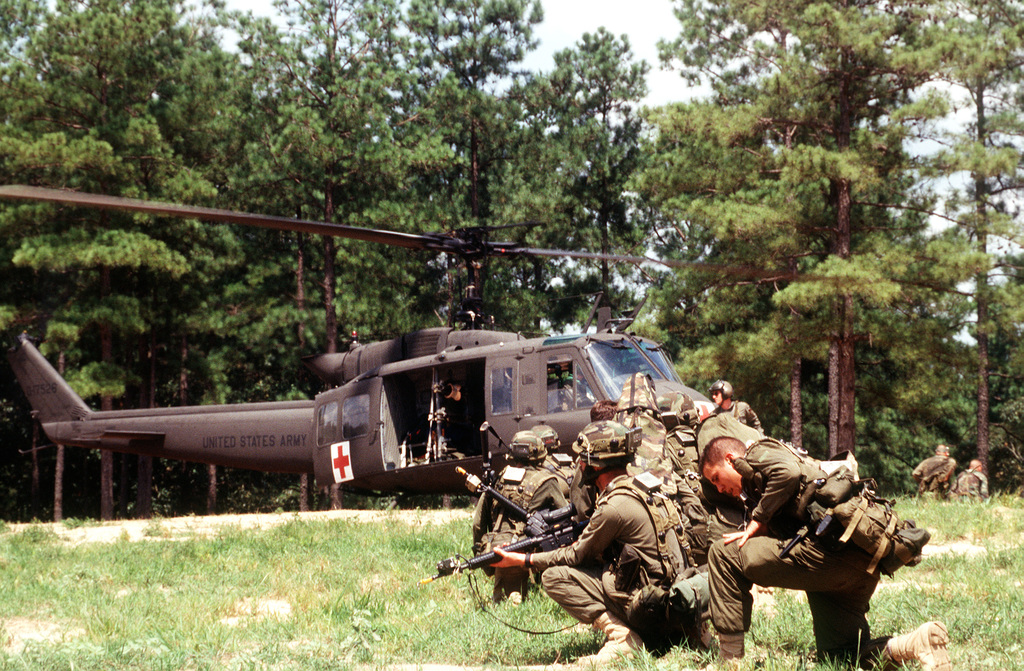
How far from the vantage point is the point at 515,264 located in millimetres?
28062

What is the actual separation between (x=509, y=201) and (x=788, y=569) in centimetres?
2299

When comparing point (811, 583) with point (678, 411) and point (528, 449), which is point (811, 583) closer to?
point (678, 411)

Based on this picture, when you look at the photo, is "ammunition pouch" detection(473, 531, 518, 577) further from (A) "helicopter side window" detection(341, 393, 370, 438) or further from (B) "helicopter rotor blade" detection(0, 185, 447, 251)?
(A) "helicopter side window" detection(341, 393, 370, 438)

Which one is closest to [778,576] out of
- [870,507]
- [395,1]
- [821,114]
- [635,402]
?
[870,507]

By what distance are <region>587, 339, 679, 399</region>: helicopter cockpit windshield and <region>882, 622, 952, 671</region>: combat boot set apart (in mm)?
5612

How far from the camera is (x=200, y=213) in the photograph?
8.29 metres

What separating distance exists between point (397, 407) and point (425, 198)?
16.9 metres

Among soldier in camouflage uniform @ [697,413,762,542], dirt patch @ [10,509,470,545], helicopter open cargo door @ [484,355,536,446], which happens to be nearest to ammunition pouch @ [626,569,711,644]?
soldier in camouflage uniform @ [697,413,762,542]

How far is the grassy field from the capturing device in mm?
5387

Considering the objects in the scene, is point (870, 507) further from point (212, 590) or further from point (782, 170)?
point (782, 170)

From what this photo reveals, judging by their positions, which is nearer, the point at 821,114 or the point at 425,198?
the point at 821,114

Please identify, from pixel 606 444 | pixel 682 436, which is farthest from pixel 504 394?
pixel 606 444

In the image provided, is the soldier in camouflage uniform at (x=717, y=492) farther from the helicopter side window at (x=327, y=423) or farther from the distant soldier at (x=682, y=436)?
the helicopter side window at (x=327, y=423)

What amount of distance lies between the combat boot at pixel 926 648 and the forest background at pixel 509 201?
11843 mm
